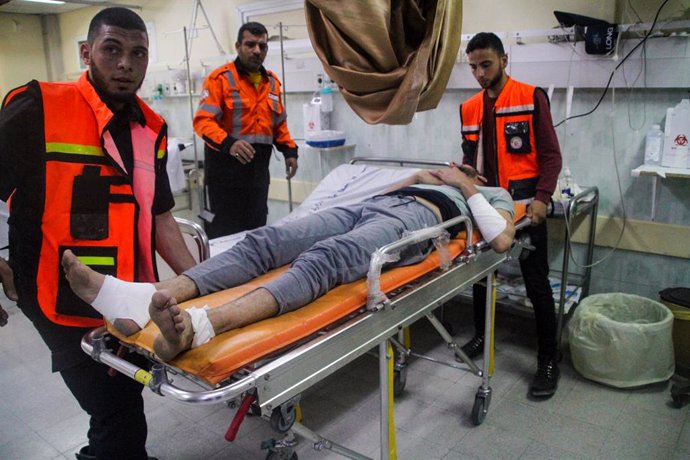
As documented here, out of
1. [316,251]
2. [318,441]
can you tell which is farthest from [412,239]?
[318,441]

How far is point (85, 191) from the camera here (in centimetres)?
158

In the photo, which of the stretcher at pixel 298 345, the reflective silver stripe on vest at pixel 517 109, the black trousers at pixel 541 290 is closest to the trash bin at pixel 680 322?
the black trousers at pixel 541 290

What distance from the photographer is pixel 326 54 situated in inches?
66.2

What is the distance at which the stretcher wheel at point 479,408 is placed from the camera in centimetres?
254

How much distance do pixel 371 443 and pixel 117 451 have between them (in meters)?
1.12

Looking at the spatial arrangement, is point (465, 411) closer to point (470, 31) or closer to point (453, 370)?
point (453, 370)

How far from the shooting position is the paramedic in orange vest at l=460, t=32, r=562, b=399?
2.74 meters

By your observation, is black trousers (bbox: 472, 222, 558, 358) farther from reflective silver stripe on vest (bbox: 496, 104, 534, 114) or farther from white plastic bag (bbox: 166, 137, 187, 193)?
white plastic bag (bbox: 166, 137, 187, 193)

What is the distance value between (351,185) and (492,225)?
1.53 metres

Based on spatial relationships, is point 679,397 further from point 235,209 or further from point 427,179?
point 235,209

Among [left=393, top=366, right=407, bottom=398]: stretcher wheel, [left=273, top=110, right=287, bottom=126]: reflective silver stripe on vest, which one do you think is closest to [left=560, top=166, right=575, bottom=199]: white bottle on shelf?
[left=393, top=366, right=407, bottom=398]: stretcher wheel

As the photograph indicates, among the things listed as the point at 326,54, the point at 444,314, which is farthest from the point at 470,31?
the point at 326,54

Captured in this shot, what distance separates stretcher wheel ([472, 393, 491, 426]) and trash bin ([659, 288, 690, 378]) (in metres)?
1.16

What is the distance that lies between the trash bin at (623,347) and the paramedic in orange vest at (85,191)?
221 centimetres
